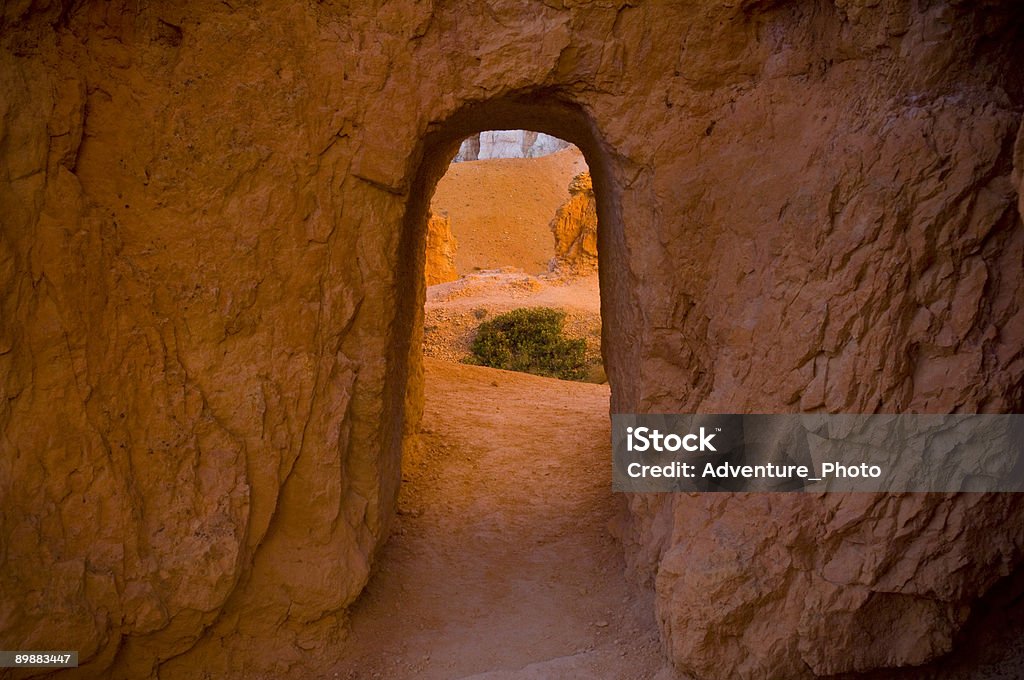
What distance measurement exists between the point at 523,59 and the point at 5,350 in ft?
10.4

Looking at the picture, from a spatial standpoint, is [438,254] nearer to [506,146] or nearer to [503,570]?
[503,570]

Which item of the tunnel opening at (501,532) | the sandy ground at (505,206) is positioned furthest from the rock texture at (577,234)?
the tunnel opening at (501,532)

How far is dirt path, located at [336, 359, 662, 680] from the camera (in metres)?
4.81

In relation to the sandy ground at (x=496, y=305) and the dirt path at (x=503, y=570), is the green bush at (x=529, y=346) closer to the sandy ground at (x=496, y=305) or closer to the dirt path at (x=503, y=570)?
the sandy ground at (x=496, y=305)

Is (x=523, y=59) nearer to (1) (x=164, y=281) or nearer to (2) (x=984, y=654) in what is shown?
(1) (x=164, y=281)

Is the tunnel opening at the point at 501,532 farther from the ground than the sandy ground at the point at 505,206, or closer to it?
closer to it

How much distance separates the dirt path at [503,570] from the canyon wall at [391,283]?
449mm

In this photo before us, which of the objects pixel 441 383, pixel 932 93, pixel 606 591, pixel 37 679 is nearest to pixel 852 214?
pixel 932 93

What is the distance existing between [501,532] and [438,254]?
14119 mm

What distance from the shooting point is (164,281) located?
442cm

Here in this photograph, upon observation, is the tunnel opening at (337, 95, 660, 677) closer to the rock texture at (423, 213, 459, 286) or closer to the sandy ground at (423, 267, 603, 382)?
the sandy ground at (423, 267, 603, 382)

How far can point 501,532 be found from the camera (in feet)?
20.6

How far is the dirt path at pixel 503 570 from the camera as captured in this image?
481cm

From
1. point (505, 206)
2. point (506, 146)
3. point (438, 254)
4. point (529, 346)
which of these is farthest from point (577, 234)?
point (506, 146)
